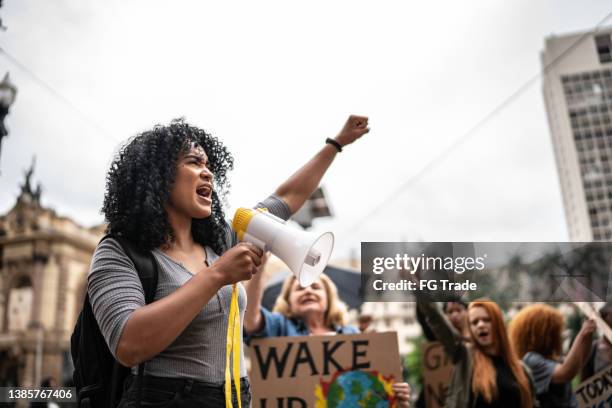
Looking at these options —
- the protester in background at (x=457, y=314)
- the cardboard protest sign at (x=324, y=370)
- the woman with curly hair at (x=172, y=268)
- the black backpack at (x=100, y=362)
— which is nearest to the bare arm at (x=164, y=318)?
the woman with curly hair at (x=172, y=268)

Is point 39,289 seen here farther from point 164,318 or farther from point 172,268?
point 164,318

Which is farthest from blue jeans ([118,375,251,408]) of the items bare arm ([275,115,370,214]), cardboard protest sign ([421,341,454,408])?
cardboard protest sign ([421,341,454,408])

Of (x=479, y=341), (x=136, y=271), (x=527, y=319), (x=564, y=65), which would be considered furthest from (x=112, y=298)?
(x=564, y=65)

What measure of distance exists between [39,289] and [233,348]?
445 inches

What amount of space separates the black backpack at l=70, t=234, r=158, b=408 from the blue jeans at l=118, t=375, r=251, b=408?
39mm

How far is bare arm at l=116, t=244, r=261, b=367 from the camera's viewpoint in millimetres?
858

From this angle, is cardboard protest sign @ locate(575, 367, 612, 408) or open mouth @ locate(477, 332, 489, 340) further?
open mouth @ locate(477, 332, 489, 340)

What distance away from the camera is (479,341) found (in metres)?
2.38

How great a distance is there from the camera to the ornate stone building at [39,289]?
358 inches

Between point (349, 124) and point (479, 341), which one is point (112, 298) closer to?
point (349, 124)

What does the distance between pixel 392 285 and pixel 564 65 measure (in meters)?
2.82

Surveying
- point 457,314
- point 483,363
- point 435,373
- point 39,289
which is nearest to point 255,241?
point 483,363

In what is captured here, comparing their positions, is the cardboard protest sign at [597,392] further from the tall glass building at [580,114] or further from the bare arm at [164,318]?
the bare arm at [164,318]

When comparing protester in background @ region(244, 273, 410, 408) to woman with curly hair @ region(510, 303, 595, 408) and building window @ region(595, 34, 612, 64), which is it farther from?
building window @ region(595, 34, 612, 64)
